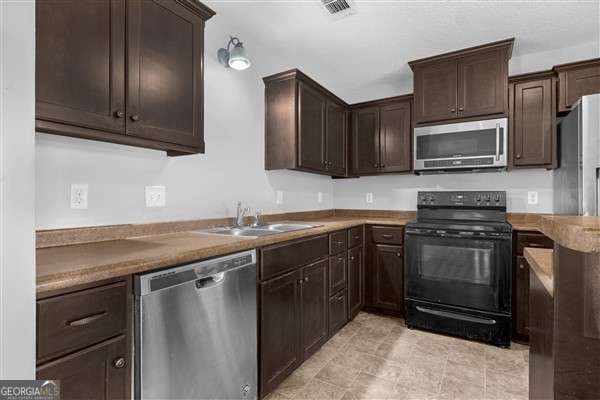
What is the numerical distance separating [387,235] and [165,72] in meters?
2.33

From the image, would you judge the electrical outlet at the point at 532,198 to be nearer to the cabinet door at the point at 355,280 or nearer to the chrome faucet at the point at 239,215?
the cabinet door at the point at 355,280

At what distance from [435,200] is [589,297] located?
252cm

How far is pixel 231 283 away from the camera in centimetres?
149

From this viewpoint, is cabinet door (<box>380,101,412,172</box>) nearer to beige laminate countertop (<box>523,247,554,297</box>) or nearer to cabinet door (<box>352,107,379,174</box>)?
cabinet door (<box>352,107,379,174</box>)

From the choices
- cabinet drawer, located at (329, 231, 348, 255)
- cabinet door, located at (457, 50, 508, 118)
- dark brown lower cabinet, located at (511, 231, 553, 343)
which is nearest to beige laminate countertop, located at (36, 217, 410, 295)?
cabinet drawer, located at (329, 231, 348, 255)

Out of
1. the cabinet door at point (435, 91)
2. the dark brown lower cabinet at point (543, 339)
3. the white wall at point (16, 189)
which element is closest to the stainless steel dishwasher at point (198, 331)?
the white wall at point (16, 189)

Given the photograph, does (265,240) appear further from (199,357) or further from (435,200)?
(435,200)

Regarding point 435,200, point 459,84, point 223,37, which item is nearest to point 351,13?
point 223,37

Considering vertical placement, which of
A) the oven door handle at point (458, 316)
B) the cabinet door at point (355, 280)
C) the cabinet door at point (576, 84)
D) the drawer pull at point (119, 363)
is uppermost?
the cabinet door at point (576, 84)

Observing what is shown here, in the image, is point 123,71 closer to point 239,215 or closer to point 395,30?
point 239,215

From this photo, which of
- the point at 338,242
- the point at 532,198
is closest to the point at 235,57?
the point at 338,242

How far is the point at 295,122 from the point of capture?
8.55ft

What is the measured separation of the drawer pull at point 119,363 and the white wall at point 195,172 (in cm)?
75

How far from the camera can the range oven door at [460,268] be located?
8.07 feet
